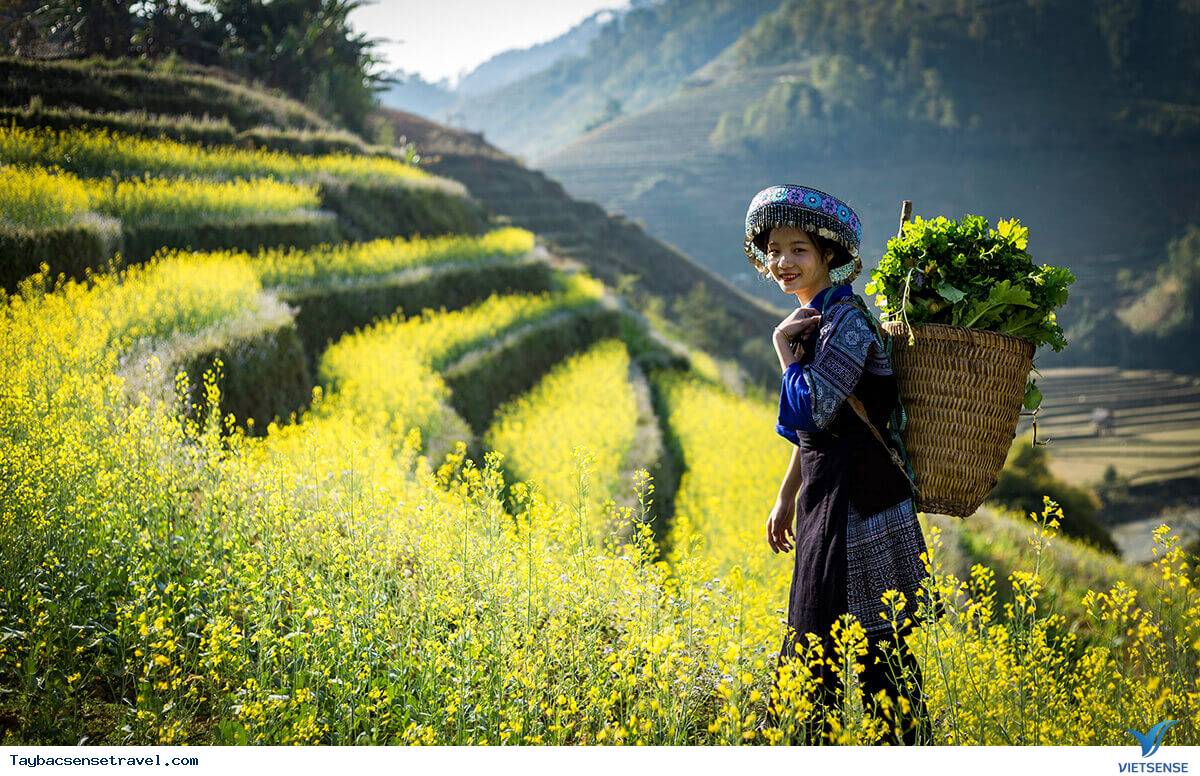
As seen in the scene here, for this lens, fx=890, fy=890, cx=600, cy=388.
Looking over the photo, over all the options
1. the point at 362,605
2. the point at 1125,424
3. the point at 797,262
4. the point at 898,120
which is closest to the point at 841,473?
the point at 797,262

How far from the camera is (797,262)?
2264mm

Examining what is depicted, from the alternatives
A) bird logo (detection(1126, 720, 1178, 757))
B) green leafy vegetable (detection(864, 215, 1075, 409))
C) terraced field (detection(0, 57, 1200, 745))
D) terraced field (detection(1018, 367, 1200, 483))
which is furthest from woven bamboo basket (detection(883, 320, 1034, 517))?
terraced field (detection(1018, 367, 1200, 483))

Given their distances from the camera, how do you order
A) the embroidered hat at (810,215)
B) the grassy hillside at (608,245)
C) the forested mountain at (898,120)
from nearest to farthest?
the embroidered hat at (810,215) → the grassy hillside at (608,245) → the forested mountain at (898,120)

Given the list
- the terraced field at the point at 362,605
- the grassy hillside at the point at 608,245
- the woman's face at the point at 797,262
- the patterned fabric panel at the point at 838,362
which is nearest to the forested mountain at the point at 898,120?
the grassy hillside at the point at 608,245

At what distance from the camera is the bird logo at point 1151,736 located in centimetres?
248

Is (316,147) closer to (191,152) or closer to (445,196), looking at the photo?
(445,196)

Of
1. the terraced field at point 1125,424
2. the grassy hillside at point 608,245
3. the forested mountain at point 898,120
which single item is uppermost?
the forested mountain at point 898,120

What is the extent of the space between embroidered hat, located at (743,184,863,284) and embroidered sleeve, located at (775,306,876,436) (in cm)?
21

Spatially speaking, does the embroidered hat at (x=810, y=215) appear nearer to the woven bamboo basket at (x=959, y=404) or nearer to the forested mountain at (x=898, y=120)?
the woven bamboo basket at (x=959, y=404)

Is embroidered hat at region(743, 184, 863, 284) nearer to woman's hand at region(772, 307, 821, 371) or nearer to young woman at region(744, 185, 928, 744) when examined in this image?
young woman at region(744, 185, 928, 744)

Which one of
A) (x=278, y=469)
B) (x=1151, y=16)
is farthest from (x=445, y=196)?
(x=1151, y=16)

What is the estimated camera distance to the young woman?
6.90ft

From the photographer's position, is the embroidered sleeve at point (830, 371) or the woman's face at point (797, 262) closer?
the embroidered sleeve at point (830, 371)

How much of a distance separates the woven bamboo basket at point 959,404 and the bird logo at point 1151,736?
3.12 feet
